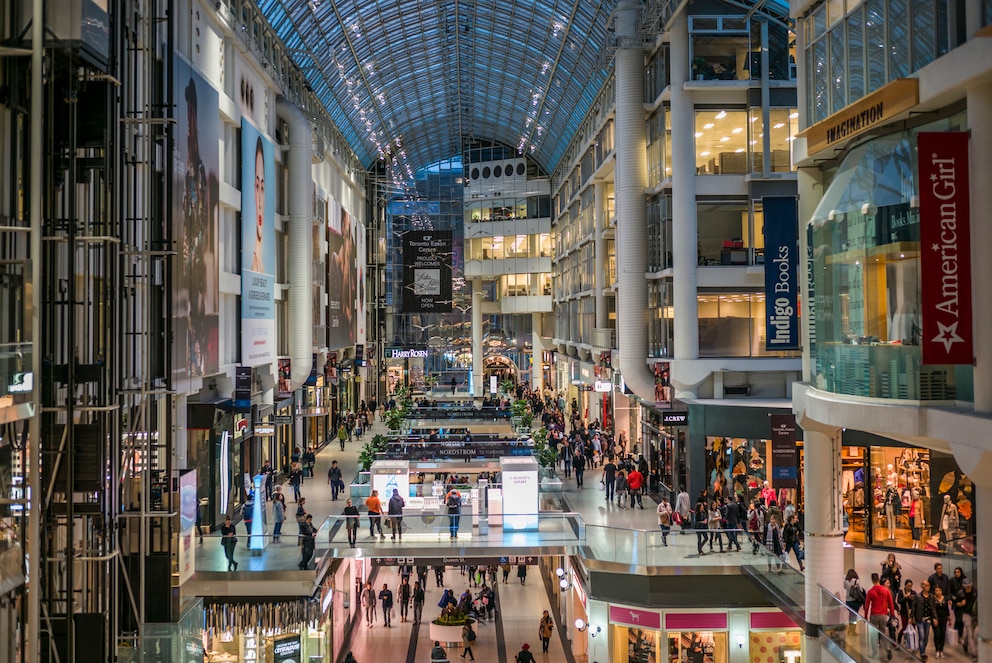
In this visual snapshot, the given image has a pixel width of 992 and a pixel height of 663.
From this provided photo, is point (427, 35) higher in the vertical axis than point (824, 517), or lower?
higher

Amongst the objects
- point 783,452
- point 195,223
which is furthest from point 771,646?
point 195,223

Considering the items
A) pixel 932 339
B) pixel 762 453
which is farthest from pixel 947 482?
→ pixel 932 339

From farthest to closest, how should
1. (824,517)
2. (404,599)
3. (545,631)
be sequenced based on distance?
(404,599) → (545,631) → (824,517)

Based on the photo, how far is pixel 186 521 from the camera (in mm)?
16672

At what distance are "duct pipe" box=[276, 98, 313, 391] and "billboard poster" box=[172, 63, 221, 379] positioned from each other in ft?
31.9

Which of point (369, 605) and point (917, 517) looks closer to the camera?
point (917, 517)

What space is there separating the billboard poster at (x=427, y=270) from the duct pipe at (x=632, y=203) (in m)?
15.4

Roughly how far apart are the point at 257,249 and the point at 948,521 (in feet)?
67.6

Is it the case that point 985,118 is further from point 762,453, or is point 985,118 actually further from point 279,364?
point 279,364

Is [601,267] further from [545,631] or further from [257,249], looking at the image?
[545,631]

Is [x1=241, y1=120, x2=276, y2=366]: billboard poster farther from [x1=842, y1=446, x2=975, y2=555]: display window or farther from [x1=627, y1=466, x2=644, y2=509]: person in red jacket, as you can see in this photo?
[x1=842, y1=446, x2=975, y2=555]: display window

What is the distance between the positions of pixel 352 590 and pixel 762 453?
12161mm

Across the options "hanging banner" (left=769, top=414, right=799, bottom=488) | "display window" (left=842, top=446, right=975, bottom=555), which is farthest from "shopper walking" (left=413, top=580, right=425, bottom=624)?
"display window" (left=842, top=446, right=975, bottom=555)

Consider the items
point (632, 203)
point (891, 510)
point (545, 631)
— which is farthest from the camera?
point (632, 203)
